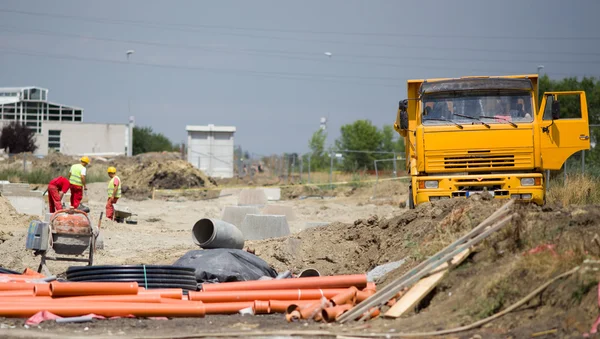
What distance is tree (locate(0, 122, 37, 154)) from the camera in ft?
225

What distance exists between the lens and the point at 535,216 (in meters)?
10.1

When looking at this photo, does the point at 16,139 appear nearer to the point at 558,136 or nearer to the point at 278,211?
the point at 278,211

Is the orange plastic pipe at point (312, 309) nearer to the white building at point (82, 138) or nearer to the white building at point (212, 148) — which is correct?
the white building at point (212, 148)

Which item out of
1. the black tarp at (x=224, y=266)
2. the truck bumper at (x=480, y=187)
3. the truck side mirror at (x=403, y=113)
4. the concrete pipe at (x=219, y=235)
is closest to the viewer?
the black tarp at (x=224, y=266)

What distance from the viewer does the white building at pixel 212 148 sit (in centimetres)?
5444

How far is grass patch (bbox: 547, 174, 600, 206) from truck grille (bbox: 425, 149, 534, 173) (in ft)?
10.1

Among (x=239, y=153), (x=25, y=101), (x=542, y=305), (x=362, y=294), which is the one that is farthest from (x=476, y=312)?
(x=25, y=101)

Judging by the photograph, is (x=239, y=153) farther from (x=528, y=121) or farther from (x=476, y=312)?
(x=476, y=312)

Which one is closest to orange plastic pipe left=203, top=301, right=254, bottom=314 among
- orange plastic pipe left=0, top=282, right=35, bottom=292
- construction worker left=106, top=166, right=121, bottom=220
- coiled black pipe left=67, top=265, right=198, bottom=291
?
coiled black pipe left=67, top=265, right=198, bottom=291

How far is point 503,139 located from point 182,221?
42.6 feet

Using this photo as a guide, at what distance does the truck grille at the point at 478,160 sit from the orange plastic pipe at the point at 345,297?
578cm

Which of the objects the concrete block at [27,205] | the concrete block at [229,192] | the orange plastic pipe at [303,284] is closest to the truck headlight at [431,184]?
the orange plastic pipe at [303,284]

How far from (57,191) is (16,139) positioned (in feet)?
176

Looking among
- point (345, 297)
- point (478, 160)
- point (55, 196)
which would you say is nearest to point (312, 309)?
point (345, 297)
